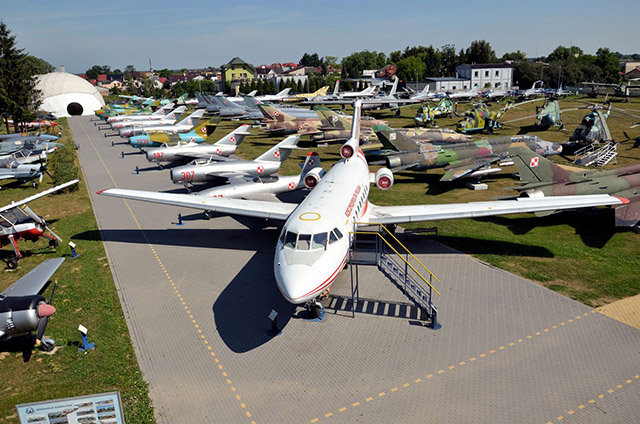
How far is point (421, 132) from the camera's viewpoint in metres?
39.4

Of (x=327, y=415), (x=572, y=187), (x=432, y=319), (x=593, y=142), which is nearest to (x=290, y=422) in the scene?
(x=327, y=415)

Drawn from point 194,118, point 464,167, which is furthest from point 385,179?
point 194,118

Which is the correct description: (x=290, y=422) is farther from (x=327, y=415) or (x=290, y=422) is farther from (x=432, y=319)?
(x=432, y=319)

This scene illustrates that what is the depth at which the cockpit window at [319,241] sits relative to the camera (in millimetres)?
14919

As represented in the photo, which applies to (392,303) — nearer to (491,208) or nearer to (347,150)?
(491,208)

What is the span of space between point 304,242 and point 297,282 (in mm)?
1796

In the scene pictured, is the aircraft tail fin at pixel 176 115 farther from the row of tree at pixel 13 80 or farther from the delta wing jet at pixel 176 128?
the row of tree at pixel 13 80

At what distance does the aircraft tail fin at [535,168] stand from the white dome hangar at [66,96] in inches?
4754

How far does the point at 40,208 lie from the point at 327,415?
3064 cm

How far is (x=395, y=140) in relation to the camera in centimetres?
3581

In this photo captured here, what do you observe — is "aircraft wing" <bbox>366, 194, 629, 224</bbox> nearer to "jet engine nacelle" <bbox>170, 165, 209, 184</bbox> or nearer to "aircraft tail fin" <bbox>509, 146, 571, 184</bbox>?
"aircraft tail fin" <bbox>509, 146, 571, 184</bbox>

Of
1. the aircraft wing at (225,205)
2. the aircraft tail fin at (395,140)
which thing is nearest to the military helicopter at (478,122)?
the aircraft tail fin at (395,140)

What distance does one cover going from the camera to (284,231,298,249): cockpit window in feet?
49.4

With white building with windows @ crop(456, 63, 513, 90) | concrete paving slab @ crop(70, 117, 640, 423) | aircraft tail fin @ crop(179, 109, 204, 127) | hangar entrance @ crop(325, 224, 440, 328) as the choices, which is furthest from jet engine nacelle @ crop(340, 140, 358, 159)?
white building with windows @ crop(456, 63, 513, 90)
